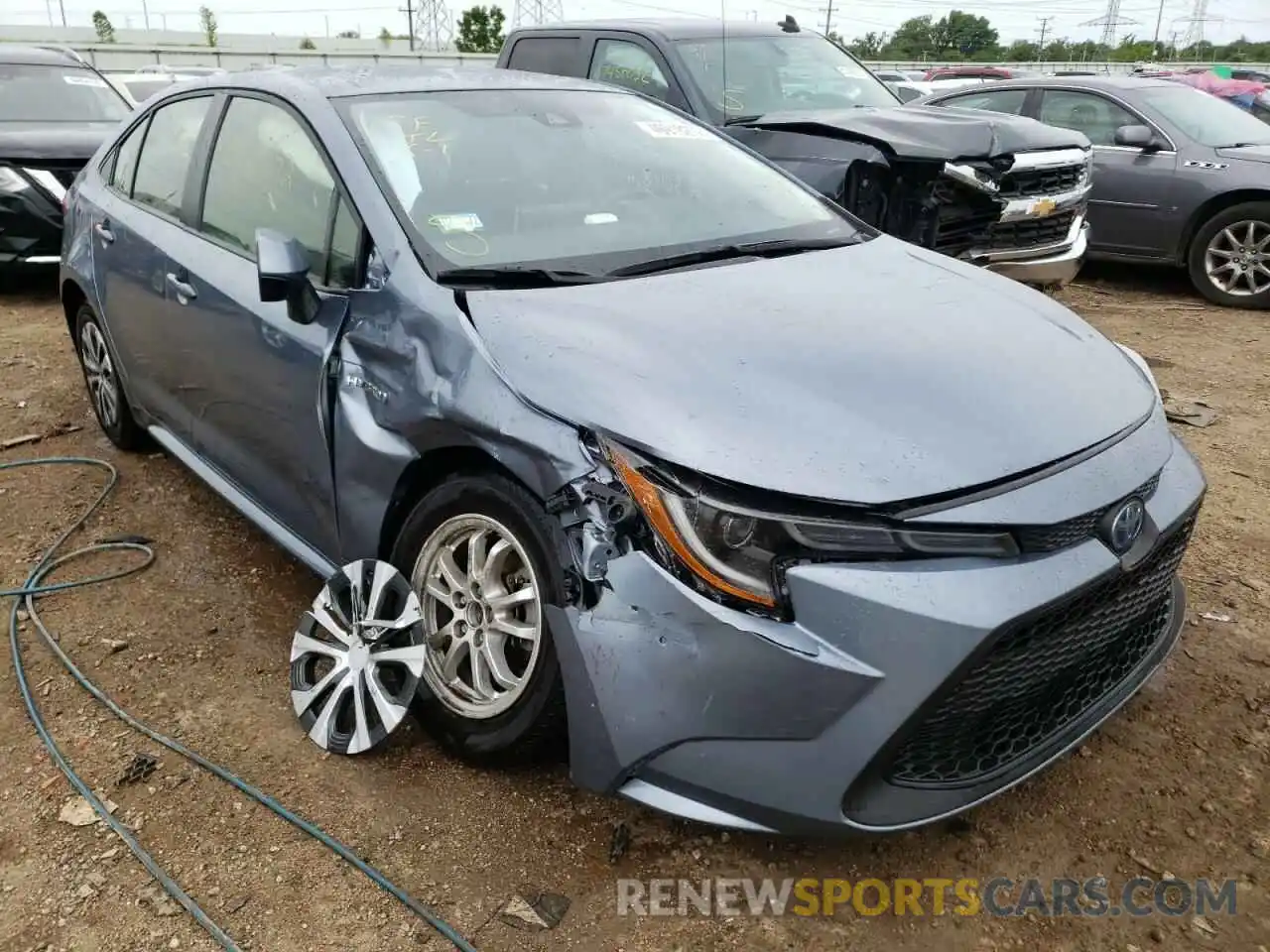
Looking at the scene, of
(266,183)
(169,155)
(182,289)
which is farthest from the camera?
(169,155)

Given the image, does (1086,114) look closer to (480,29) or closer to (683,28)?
(683,28)

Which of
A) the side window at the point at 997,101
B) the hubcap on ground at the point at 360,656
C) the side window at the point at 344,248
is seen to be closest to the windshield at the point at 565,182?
the side window at the point at 344,248

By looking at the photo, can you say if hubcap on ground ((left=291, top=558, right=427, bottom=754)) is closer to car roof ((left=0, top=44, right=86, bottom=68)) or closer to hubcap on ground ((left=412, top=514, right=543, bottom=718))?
hubcap on ground ((left=412, top=514, right=543, bottom=718))

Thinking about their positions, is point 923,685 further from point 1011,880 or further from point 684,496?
point 1011,880

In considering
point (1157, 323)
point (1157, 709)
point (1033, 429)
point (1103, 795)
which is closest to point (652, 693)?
point (1033, 429)

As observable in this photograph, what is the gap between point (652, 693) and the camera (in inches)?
75.9

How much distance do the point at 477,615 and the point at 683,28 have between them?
16.2 feet

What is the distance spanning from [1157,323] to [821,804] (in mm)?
6054

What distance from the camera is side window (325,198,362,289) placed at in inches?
102

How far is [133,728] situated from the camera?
2.69m

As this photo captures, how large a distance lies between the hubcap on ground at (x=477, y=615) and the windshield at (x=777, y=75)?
4.12 meters

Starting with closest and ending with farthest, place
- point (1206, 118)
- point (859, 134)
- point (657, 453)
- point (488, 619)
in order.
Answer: point (657, 453)
point (488, 619)
point (859, 134)
point (1206, 118)

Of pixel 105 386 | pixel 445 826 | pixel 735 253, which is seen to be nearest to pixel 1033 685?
pixel 445 826

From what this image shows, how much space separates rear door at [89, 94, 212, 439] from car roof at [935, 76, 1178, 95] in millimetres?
6656
